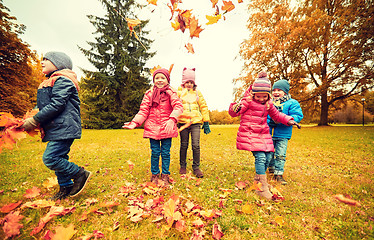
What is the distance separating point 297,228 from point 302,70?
772 inches

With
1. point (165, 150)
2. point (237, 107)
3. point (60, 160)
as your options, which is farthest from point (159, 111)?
point (60, 160)

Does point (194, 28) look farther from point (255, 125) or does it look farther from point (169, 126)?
point (255, 125)

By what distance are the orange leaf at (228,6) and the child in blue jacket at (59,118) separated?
2.29 m

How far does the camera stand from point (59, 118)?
7.64 feet

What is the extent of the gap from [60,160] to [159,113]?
5.13 ft

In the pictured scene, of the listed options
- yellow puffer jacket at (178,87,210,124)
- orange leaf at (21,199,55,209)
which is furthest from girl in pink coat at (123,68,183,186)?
orange leaf at (21,199,55,209)

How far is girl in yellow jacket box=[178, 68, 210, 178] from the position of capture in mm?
3510

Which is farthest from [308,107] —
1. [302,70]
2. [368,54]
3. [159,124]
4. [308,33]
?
[159,124]

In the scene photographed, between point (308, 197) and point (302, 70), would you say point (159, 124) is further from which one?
point (302, 70)

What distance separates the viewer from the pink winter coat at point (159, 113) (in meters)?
2.92

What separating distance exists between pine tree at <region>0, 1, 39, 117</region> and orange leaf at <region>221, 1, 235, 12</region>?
17416mm

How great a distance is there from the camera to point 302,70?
A: 56.9ft

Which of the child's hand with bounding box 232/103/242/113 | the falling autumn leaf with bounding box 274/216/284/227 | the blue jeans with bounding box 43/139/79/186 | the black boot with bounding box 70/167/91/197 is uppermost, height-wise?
the child's hand with bounding box 232/103/242/113

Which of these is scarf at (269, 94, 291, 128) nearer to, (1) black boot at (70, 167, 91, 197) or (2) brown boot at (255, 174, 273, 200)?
(2) brown boot at (255, 174, 273, 200)
